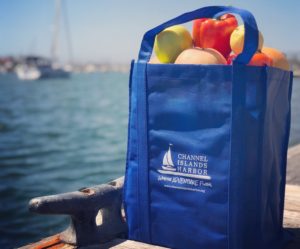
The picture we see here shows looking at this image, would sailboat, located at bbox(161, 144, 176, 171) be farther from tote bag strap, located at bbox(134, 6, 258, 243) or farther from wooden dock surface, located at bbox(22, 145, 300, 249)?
wooden dock surface, located at bbox(22, 145, 300, 249)

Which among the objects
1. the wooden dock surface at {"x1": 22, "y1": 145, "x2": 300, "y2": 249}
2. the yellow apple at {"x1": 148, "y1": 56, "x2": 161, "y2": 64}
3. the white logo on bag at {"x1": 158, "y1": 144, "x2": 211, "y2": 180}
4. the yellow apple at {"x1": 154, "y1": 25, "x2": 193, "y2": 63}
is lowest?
the wooden dock surface at {"x1": 22, "y1": 145, "x2": 300, "y2": 249}

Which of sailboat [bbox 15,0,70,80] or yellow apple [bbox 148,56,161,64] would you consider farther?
sailboat [bbox 15,0,70,80]

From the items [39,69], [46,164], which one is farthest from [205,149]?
[39,69]

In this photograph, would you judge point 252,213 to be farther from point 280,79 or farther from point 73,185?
point 73,185

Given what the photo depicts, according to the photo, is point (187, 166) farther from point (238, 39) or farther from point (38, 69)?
point (38, 69)

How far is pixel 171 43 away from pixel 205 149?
1.61 ft

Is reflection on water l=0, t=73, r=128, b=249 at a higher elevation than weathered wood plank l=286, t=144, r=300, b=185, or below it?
below

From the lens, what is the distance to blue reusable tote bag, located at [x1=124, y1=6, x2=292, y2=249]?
160cm

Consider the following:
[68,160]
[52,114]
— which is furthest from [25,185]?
[52,114]

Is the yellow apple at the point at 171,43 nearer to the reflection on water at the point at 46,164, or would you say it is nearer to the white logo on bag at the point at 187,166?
the white logo on bag at the point at 187,166

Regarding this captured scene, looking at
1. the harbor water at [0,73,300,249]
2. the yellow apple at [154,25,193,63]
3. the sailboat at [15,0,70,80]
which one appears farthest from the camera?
the sailboat at [15,0,70,80]

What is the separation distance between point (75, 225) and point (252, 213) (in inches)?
32.8

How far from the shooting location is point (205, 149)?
5.49 ft

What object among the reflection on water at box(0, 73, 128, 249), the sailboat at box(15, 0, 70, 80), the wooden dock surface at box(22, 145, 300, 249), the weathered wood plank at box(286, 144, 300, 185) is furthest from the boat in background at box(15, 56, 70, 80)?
the wooden dock surface at box(22, 145, 300, 249)
